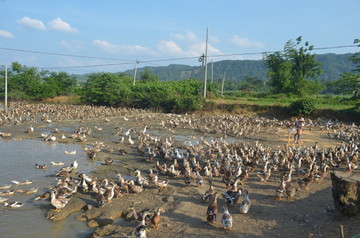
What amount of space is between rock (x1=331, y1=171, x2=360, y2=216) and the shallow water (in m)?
6.96

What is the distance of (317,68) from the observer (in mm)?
60531

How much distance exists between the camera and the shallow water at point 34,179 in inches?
344

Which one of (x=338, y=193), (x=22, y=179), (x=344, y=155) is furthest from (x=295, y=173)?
(x=22, y=179)

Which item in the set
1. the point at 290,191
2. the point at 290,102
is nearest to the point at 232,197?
the point at 290,191

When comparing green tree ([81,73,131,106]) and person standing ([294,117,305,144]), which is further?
green tree ([81,73,131,106])

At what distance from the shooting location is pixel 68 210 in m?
9.90

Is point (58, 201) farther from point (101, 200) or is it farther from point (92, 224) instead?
point (92, 224)

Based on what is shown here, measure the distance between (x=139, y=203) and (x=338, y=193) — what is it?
6023 millimetres

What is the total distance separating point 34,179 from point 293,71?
54405 mm

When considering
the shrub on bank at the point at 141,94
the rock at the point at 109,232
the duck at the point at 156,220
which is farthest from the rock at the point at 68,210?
the shrub on bank at the point at 141,94

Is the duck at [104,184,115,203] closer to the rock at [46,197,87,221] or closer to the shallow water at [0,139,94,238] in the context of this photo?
the rock at [46,197,87,221]

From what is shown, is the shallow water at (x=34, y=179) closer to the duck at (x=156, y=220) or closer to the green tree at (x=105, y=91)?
the duck at (x=156, y=220)

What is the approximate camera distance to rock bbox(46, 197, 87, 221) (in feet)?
31.1

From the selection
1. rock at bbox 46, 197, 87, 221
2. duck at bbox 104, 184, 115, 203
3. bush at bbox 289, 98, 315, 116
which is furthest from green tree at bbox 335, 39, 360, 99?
rock at bbox 46, 197, 87, 221
